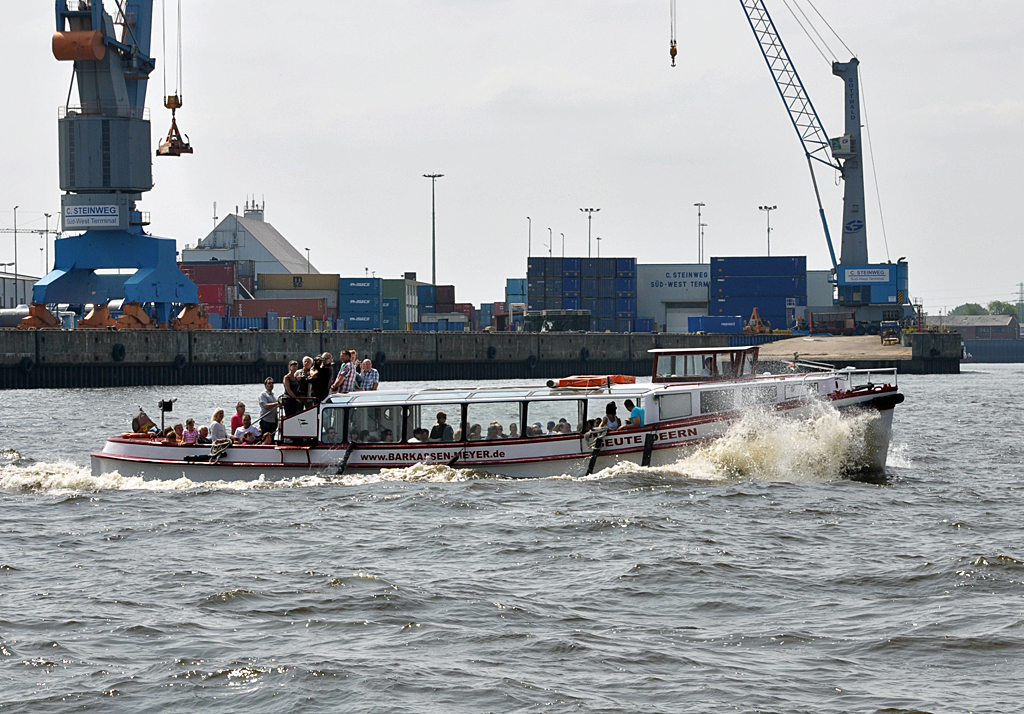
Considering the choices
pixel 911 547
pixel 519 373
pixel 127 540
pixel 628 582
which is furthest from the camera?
pixel 519 373

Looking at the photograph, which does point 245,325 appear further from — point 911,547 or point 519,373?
point 911,547

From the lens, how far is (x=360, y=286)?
13775 cm

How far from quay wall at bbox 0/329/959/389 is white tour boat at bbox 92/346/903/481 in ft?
180

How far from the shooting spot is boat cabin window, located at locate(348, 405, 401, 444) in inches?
1051

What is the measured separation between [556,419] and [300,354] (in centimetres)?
6952

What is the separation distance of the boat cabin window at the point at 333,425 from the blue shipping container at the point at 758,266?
10712cm

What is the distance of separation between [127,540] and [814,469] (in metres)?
14.7

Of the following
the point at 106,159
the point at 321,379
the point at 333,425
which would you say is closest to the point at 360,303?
the point at 106,159

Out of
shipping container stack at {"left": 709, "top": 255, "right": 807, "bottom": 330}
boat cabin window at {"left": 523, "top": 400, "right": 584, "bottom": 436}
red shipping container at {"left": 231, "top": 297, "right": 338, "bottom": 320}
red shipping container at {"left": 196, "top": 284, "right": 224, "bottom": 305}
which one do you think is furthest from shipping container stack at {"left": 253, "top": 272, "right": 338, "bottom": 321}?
boat cabin window at {"left": 523, "top": 400, "right": 584, "bottom": 436}

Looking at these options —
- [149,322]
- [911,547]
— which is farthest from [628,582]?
[149,322]

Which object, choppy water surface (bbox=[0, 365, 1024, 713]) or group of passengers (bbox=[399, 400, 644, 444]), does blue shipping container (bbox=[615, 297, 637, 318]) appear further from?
group of passengers (bbox=[399, 400, 644, 444])

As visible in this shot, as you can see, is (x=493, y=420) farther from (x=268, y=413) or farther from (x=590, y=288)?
(x=590, y=288)

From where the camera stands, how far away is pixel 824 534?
20.4 meters

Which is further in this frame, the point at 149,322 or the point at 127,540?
the point at 149,322
